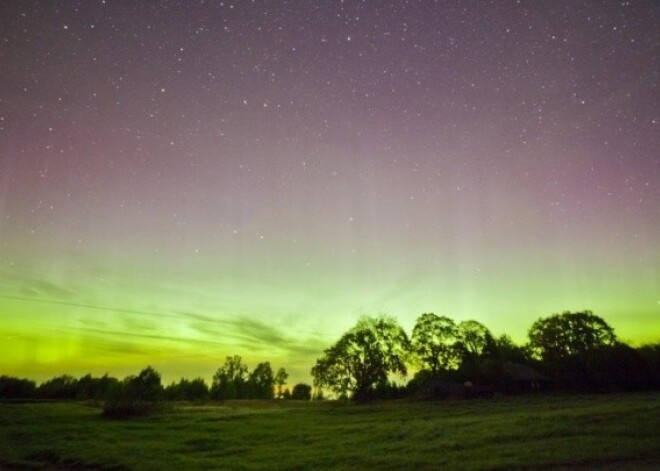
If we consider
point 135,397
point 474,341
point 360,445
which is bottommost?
point 360,445

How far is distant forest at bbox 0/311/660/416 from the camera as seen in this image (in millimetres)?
55625

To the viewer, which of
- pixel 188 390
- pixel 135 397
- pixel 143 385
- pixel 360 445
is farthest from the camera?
pixel 188 390

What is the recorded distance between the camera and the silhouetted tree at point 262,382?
107438 millimetres

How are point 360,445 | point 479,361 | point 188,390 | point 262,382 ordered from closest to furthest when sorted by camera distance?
point 360,445 < point 479,361 < point 188,390 < point 262,382

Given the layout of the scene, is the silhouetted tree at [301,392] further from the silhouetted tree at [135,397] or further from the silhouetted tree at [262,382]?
the silhouetted tree at [135,397]

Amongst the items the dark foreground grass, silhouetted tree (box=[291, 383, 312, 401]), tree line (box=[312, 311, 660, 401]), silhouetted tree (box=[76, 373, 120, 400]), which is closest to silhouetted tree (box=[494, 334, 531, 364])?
tree line (box=[312, 311, 660, 401])

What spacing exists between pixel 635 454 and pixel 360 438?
12.9 metres

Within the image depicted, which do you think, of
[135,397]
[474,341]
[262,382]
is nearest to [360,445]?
[135,397]

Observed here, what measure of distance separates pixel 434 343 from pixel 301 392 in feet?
117

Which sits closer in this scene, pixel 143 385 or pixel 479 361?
pixel 143 385

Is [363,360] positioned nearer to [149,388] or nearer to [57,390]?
[149,388]

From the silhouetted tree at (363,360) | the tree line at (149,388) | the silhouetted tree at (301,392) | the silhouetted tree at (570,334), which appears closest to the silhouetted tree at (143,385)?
the tree line at (149,388)

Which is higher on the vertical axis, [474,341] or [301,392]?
[474,341]

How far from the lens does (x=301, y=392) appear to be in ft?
323
